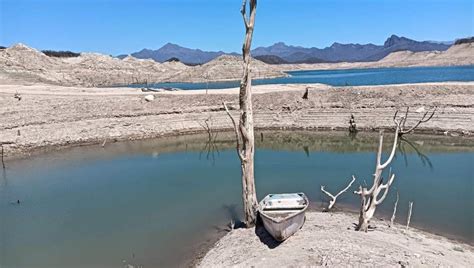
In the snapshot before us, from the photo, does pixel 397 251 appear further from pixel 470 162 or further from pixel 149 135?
pixel 149 135

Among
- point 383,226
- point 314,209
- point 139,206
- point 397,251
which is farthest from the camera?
point 139,206

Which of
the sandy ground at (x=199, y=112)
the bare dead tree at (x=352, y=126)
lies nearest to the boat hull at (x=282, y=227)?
the bare dead tree at (x=352, y=126)

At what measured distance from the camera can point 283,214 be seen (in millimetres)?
11242

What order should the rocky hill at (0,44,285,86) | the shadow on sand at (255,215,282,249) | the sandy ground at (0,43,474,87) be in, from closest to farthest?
the shadow on sand at (255,215,282,249) < the sandy ground at (0,43,474,87) < the rocky hill at (0,44,285,86)

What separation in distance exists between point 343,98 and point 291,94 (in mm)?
4436

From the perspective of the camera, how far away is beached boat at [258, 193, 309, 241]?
393 inches

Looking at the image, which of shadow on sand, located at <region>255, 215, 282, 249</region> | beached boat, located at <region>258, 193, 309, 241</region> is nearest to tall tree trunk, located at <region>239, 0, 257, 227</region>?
shadow on sand, located at <region>255, 215, 282, 249</region>

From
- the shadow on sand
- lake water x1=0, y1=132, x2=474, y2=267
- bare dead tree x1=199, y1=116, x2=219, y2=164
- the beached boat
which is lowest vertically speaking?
bare dead tree x1=199, y1=116, x2=219, y2=164

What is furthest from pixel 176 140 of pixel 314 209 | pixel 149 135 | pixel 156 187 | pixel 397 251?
pixel 397 251

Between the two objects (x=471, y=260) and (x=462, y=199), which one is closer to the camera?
(x=471, y=260)

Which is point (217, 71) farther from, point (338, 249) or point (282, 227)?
point (338, 249)

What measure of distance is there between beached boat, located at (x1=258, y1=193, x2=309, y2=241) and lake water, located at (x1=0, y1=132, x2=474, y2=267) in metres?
2.34

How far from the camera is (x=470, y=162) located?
20781 millimetres

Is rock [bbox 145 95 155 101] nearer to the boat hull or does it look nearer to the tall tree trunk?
the tall tree trunk
